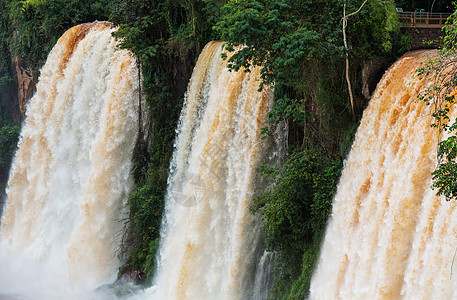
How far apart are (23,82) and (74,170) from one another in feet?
27.6

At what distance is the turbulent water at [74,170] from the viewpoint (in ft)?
50.7

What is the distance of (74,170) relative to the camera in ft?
56.3

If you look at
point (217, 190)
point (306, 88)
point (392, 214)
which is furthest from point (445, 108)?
point (217, 190)

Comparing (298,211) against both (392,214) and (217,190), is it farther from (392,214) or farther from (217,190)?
(392,214)

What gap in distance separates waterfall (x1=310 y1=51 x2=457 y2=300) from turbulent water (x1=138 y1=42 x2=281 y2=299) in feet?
6.60

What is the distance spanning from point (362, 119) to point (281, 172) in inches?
83.8

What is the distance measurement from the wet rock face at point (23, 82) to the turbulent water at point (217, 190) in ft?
39.2

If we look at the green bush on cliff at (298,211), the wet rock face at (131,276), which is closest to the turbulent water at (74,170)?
the wet rock face at (131,276)

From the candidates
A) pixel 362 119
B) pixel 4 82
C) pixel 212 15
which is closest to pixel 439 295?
pixel 362 119

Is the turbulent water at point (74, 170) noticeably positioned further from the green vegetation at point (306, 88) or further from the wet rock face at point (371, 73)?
the wet rock face at point (371, 73)

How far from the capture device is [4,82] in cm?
2517

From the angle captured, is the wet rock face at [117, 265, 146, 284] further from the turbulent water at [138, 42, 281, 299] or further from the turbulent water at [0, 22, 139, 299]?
the turbulent water at [138, 42, 281, 299]

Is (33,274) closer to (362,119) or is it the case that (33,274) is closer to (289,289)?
(289,289)

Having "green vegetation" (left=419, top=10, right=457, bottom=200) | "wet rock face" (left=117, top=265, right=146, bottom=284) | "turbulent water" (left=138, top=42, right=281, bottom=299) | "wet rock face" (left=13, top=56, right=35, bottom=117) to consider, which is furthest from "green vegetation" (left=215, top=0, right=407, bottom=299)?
"wet rock face" (left=13, top=56, right=35, bottom=117)
